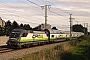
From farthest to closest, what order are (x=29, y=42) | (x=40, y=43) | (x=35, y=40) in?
1. (x=40, y=43)
2. (x=35, y=40)
3. (x=29, y=42)

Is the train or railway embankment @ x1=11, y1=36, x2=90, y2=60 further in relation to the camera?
the train

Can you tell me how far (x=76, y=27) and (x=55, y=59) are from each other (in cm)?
13491

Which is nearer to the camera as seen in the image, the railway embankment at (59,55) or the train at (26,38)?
the railway embankment at (59,55)

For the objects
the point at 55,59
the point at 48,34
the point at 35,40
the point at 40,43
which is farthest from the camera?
the point at 48,34

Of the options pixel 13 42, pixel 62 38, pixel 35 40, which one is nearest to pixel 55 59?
pixel 13 42

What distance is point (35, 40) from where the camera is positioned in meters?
39.6

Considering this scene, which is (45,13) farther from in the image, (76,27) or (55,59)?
(76,27)

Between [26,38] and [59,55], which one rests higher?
[26,38]

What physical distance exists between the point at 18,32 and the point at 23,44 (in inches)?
85.7

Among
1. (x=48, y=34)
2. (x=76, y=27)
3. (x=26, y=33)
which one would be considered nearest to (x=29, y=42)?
(x=26, y=33)

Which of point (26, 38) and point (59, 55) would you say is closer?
point (59, 55)

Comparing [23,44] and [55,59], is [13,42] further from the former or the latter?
[55,59]

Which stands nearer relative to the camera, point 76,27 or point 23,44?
point 23,44

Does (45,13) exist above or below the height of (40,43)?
above
